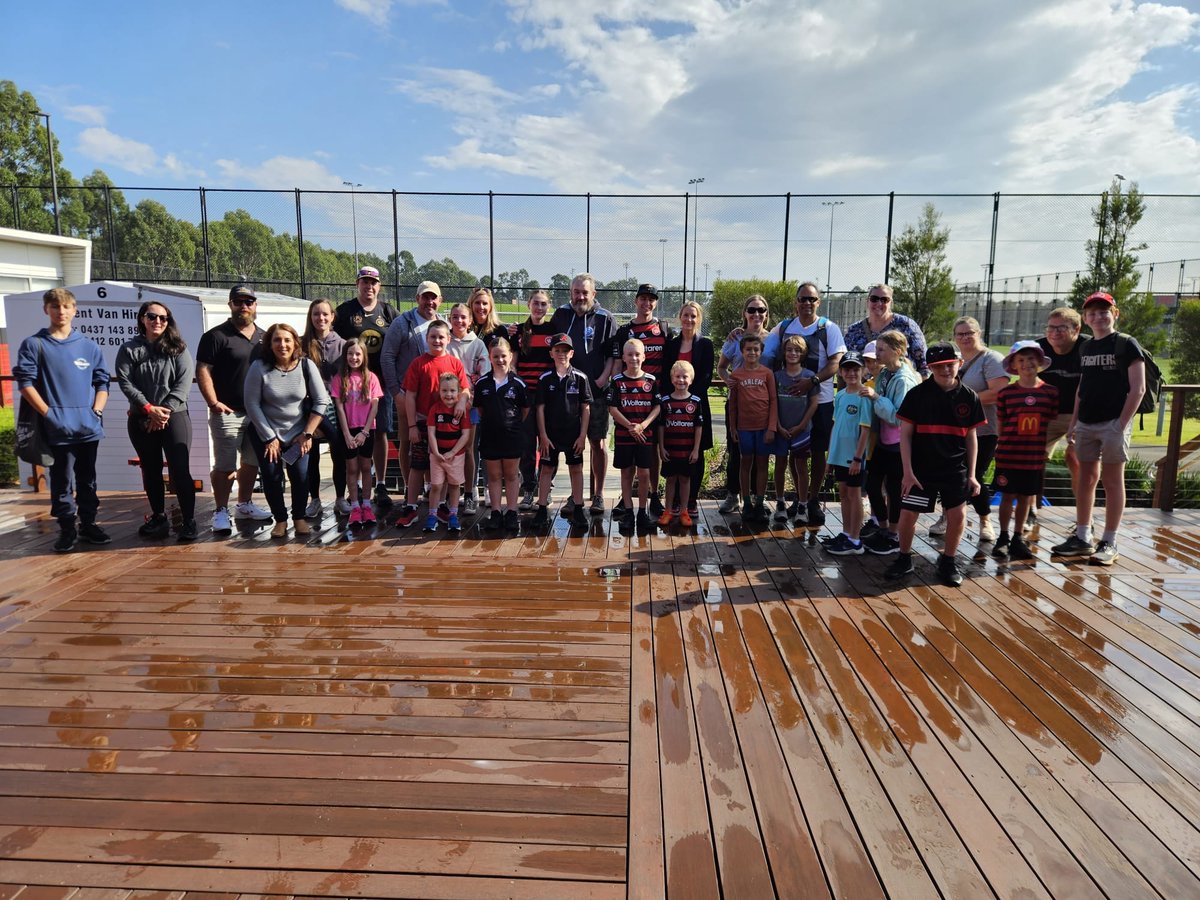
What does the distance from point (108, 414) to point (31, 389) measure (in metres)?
2.90

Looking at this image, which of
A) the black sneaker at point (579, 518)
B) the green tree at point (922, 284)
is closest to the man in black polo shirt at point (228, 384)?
the black sneaker at point (579, 518)

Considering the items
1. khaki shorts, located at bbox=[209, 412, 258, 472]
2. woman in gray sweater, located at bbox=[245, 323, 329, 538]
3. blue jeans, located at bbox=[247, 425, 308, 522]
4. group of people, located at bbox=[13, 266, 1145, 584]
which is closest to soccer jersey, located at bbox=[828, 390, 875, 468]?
group of people, located at bbox=[13, 266, 1145, 584]

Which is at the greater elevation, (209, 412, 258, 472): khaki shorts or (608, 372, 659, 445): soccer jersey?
(608, 372, 659, 445): soccer jersey

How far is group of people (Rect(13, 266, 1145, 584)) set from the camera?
4.47 m

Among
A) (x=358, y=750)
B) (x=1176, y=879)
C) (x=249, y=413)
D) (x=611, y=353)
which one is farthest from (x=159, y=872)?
(x=611, y=353)

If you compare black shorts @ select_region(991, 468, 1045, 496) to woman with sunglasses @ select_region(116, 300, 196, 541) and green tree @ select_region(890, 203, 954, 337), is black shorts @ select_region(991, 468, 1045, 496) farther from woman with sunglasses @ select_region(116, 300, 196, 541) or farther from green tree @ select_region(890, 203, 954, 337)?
green tree @ select_region(890, 203, 954, 337)

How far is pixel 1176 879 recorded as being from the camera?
6.02 feet

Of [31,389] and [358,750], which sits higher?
[31,389]

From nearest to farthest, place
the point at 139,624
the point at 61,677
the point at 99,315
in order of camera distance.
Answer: the point at 61,677
the point at 139,624
the point at 99,315

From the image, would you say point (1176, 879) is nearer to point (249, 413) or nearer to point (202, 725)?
point (202, 725)

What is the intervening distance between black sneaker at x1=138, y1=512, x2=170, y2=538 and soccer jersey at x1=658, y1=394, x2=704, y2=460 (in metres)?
3.50

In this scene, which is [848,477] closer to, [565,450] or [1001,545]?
[1001,545]

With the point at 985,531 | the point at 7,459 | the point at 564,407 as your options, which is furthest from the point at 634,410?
the point at 7,459

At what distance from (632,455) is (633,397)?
1.36 feet
